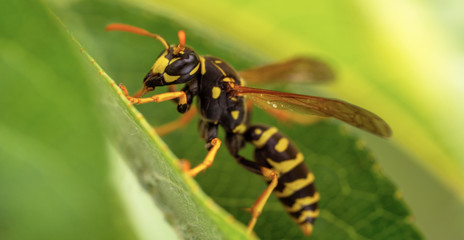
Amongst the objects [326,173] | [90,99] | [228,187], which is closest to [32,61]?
[90,99]

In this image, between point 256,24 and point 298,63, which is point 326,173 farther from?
point 256,24

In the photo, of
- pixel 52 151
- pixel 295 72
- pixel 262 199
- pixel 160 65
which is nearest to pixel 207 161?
pixel 262 199

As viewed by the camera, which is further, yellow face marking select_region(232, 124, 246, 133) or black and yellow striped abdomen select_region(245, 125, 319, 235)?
yellow face marking select_region(232, 124, 246, 133)

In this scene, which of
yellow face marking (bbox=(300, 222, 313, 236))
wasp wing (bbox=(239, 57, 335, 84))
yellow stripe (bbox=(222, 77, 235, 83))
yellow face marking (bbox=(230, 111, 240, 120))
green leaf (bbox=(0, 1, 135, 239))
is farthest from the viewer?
wasp wing (bbox=(239, 57, 335, 84))

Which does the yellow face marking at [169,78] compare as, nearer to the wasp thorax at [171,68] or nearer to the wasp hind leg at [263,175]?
the wasp thorax at [171,68]

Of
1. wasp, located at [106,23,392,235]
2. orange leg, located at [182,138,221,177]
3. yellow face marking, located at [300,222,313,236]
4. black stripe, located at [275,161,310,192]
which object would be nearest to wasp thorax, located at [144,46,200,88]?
wasp, located at [106,23,392,235]

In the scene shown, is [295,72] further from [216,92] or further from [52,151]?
[52,151]

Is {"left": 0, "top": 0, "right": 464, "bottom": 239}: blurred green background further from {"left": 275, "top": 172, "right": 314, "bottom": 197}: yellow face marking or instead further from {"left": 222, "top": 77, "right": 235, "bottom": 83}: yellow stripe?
{"left": 275, "top": 172, "right": 314, "bottom": 197}: yellow face marking
